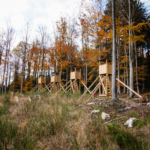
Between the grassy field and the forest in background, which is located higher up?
the forest in background

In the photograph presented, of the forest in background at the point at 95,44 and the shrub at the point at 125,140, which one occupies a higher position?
the forest in background at the point at 95,44

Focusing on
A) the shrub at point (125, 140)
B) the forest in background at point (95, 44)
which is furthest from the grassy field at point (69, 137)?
the forest in background at point (95, 44)

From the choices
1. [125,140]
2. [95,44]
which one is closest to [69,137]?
[125,140]

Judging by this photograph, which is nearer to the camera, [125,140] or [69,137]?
[125,140]

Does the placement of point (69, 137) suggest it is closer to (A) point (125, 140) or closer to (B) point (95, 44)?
(A) point (125, 140)

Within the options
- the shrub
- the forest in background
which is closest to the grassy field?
the shrub

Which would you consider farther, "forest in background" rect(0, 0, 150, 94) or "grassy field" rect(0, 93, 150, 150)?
"forest in background" rect(0, 0, 150, 94)

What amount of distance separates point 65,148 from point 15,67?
20.4 metres

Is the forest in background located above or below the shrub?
above

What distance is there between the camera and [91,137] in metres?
2.61

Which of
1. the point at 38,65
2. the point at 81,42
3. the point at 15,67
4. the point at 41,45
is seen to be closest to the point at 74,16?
the point at 81,42

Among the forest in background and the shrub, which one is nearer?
the shrub

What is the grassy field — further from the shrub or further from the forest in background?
the forest in background

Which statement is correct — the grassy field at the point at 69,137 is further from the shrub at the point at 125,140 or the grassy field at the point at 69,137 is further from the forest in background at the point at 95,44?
the forest in background at the point at 95,44
